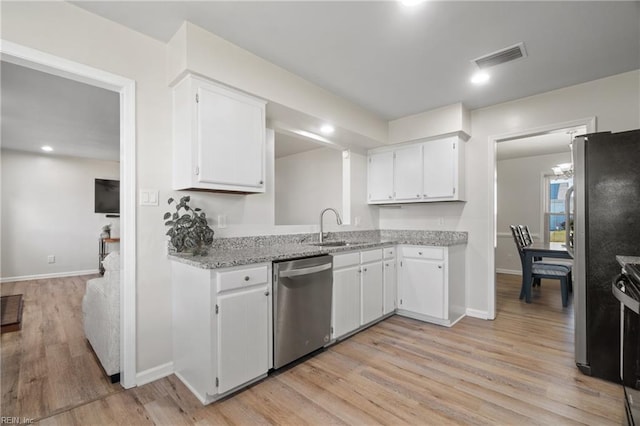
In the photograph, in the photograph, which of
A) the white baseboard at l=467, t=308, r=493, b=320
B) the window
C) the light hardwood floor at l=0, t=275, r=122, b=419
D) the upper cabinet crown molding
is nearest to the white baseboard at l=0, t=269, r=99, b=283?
the light hardwood floor at l=0, t=275, r=122, b=419

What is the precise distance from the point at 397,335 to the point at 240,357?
1.67m

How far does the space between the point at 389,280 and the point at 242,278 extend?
199cm

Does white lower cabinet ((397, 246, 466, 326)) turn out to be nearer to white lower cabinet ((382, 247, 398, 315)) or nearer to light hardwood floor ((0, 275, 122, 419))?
white lower cabinet ((382, 247, 398, 315))

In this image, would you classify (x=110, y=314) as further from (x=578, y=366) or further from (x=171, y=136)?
(x=578, y=366)

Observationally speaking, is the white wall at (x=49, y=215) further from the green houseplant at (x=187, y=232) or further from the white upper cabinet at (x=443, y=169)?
the white upper cabinet at (x=443, y=169)

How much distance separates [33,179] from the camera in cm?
560

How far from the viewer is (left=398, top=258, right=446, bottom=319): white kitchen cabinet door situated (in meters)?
3.21

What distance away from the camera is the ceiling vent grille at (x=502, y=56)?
91.3 inches

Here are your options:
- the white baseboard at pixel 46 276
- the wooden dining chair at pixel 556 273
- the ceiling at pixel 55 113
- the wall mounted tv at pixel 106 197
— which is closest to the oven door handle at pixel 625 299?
the wooden dining chair at pixel 556 273

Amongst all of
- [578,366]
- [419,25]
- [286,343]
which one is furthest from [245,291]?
[578,366]

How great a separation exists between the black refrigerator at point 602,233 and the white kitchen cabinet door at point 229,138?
2.51m

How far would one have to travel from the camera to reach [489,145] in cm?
351

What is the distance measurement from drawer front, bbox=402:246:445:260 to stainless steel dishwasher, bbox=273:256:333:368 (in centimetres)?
127

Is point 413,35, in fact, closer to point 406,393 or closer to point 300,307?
point 300,307
